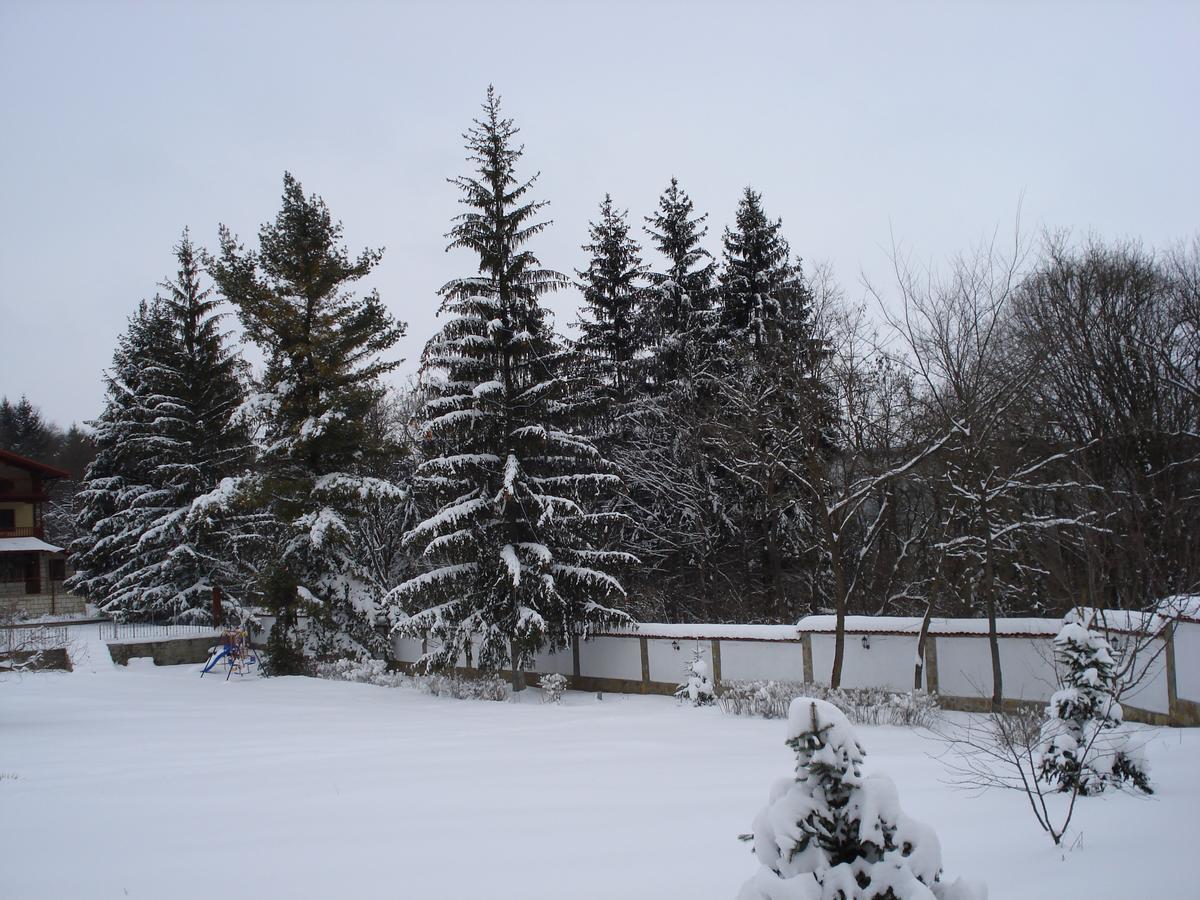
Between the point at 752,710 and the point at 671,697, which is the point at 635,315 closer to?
the point at 671,697

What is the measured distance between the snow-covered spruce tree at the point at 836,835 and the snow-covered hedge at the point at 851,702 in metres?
9.03

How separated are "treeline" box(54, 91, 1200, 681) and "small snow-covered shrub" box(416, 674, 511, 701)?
26.5 inches

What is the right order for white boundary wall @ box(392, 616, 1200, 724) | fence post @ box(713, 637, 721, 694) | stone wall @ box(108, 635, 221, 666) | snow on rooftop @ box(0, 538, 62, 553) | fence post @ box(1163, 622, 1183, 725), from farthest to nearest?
snow on rooftop @ box(0, 538, 62, 553), stone wall @ box(108, 635, 221, 666), fence post @ box(713, 637, 721, 694), white boundary wall @ box(392, 616, 1200, 724), fence post @ box(1163, 622, 1183, 725)

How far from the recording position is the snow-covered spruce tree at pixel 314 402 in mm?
23938

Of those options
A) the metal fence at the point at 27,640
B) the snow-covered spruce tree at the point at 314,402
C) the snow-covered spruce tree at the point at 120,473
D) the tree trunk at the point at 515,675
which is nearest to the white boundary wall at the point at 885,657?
the tree trunk at the point at 515,675

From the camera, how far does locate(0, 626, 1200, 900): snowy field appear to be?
5.23 m

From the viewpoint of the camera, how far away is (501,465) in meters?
19.6

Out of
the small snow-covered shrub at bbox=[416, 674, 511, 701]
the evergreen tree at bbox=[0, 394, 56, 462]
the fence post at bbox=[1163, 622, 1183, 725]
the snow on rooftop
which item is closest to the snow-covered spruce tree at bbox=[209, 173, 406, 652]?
the small snow-covered shrub at bbox=[416, 674, 511, 701]

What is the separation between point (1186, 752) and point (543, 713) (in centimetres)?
1017

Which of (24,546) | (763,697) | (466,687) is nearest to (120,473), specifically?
(24,546)

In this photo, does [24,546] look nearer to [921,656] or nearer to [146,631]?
[146,631]

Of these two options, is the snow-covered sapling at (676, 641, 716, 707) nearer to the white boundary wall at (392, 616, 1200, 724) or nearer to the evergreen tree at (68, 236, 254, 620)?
the white boundary wall at (392, 616, 1200, 724)

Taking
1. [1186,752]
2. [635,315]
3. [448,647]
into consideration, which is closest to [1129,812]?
[1186,752]

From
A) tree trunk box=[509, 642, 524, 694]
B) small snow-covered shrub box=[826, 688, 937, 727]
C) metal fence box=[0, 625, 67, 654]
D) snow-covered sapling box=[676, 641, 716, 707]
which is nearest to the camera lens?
small snow-covered shrub box=[826, 688, 937, 727]
